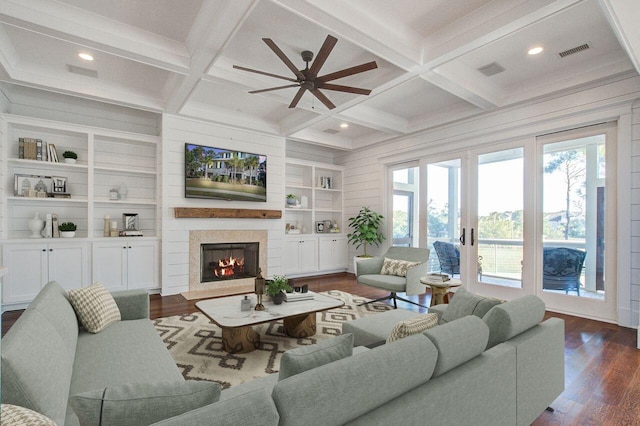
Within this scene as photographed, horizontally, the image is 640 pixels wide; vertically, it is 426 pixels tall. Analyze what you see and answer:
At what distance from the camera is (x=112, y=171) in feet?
17.2

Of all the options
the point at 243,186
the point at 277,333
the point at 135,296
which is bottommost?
the point at 277,333

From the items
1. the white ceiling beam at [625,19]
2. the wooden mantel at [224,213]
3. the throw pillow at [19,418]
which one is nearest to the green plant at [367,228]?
the wooden mantel at [224,213]

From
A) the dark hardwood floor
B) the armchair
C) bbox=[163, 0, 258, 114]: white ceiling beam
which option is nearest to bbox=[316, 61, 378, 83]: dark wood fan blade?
bbox=[163, 0, 258, 114]: white ceiling beam

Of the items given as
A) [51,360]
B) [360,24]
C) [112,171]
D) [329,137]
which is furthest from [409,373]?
[329,137]

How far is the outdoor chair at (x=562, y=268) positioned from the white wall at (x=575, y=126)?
17.4 inches

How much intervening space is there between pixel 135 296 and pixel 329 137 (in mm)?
4928

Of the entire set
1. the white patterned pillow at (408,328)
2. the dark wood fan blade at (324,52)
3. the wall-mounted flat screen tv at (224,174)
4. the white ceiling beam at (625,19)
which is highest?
the white ceiling beam at (625,19)

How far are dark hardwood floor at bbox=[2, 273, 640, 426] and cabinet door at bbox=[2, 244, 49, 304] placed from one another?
254 millimetres

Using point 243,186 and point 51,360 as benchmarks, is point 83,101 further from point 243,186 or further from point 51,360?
point 51,360

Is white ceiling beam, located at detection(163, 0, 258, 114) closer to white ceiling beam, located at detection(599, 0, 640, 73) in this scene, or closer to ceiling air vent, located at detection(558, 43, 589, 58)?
white ceiling beam, located at detection(599, 0, 640, 73)

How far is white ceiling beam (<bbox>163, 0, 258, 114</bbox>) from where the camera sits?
2.74m

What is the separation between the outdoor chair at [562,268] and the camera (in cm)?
423

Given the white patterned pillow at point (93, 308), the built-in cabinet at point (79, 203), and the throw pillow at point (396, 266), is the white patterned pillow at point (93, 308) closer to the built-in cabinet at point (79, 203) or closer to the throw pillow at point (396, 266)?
the built-in cabinet at point (79, 203)

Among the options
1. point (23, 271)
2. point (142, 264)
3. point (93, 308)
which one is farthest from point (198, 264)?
point (93, 308)
